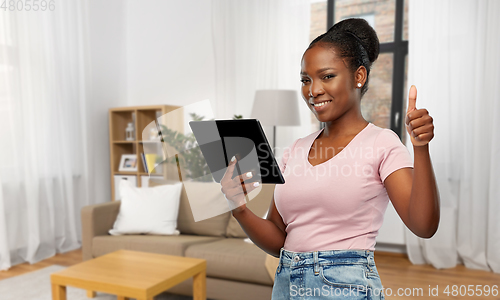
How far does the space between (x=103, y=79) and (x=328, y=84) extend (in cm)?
398

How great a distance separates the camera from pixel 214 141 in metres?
0.76

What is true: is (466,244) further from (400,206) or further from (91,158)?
(91,158)

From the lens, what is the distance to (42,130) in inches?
141

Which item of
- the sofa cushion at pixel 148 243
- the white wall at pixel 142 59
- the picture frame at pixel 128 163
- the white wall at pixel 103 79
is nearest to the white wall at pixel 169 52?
the white wall at pixel 142 59

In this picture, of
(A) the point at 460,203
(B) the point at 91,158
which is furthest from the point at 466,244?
(B) the point at 91,158

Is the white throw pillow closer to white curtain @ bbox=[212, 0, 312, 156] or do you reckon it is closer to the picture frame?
white curtain @ bbox=[212, 0, 312, 156]

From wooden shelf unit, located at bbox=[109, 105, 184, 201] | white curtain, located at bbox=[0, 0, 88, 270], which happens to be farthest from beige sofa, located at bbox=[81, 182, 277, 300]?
wooden shelf unit, located at bbox=[109, 105, 184, 201]

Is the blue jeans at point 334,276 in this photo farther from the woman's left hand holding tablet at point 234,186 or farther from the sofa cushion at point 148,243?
the sofa cushion at point 148,243

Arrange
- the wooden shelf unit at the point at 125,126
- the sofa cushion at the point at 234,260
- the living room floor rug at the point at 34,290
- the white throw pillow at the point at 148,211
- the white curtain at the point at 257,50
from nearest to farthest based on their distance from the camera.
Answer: the sofa cushion at the point at 234,260
the living room floor rug at the point at 34,290
the white throw pillow at the point at 148,211
the white curtain at the point at 257,50
the wooden shelf unit at the point at 125,126

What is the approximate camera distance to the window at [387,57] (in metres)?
3.57

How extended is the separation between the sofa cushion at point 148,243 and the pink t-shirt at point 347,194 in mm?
1885

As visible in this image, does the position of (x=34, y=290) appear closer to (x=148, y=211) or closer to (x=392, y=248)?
(x=148, y=211)

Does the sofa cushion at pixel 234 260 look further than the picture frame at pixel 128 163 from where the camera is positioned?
No

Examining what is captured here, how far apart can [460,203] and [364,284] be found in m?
2.87
